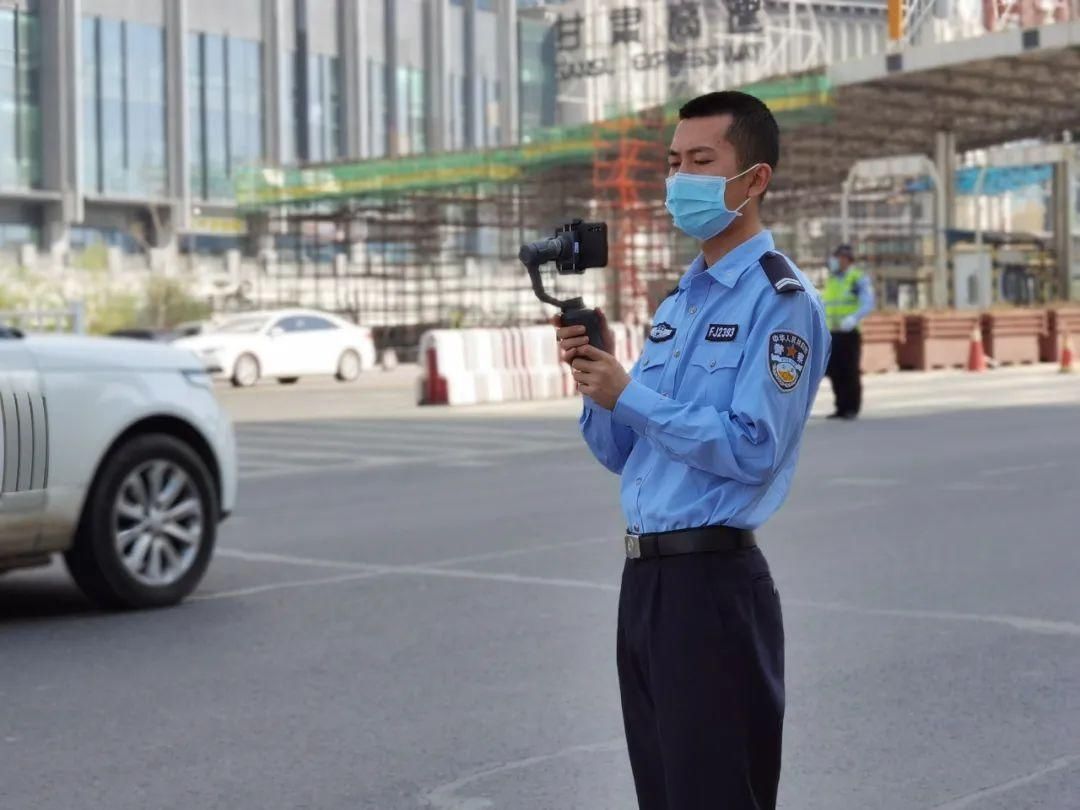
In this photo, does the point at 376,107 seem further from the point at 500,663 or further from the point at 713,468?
the point at 713,468

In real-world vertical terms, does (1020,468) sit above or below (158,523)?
below

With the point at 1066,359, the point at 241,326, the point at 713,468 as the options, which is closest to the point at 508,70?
the point at 241,326

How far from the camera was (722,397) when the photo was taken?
11.0ft

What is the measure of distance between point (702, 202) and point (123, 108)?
6703 centimetres

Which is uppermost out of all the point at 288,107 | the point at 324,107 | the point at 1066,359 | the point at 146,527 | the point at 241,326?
the point at 324,107

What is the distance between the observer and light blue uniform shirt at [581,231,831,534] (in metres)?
3.28

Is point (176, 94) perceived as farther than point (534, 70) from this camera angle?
No

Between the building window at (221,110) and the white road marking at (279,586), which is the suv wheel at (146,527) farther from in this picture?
the building window at (221,110)

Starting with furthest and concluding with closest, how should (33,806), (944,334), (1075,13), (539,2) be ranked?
1. (539,2)
2. (1075,13)
3. (944,334)
4. (33,806)

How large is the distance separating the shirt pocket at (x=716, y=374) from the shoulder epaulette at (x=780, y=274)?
125mm

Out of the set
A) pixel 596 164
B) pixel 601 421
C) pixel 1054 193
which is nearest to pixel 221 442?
pixel 601 421

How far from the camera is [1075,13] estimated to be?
37219mm

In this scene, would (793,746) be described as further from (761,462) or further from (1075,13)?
(1075,13)

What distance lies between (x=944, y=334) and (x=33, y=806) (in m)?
30.6
